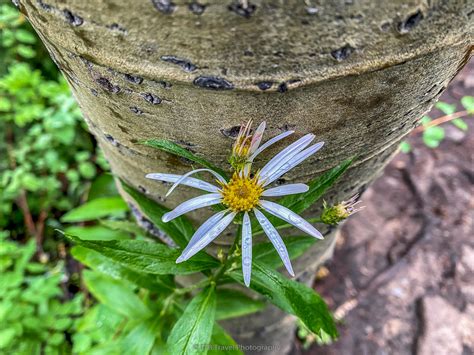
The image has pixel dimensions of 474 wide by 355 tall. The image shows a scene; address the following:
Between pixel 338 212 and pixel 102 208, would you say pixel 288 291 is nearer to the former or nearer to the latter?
pixel 338 212

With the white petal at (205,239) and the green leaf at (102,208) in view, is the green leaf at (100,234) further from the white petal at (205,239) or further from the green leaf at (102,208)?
the white petal at (205,239)

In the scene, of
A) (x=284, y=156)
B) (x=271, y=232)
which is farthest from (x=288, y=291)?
(x=284, y=156)

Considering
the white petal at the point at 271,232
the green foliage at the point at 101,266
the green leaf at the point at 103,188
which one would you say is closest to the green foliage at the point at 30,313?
the green foliage at the point at 101,266

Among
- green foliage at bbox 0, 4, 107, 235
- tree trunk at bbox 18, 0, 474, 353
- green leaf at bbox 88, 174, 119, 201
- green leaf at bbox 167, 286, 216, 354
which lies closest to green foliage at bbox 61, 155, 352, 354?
green leaf at bbox 167, 286, 216, 354

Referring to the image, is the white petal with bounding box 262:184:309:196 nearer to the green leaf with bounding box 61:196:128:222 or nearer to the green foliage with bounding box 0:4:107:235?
the green leaf with bounding box 61:196:128:222

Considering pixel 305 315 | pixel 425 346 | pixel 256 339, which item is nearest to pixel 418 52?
pixel 305 315

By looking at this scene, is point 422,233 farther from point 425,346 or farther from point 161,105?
point 161,105
